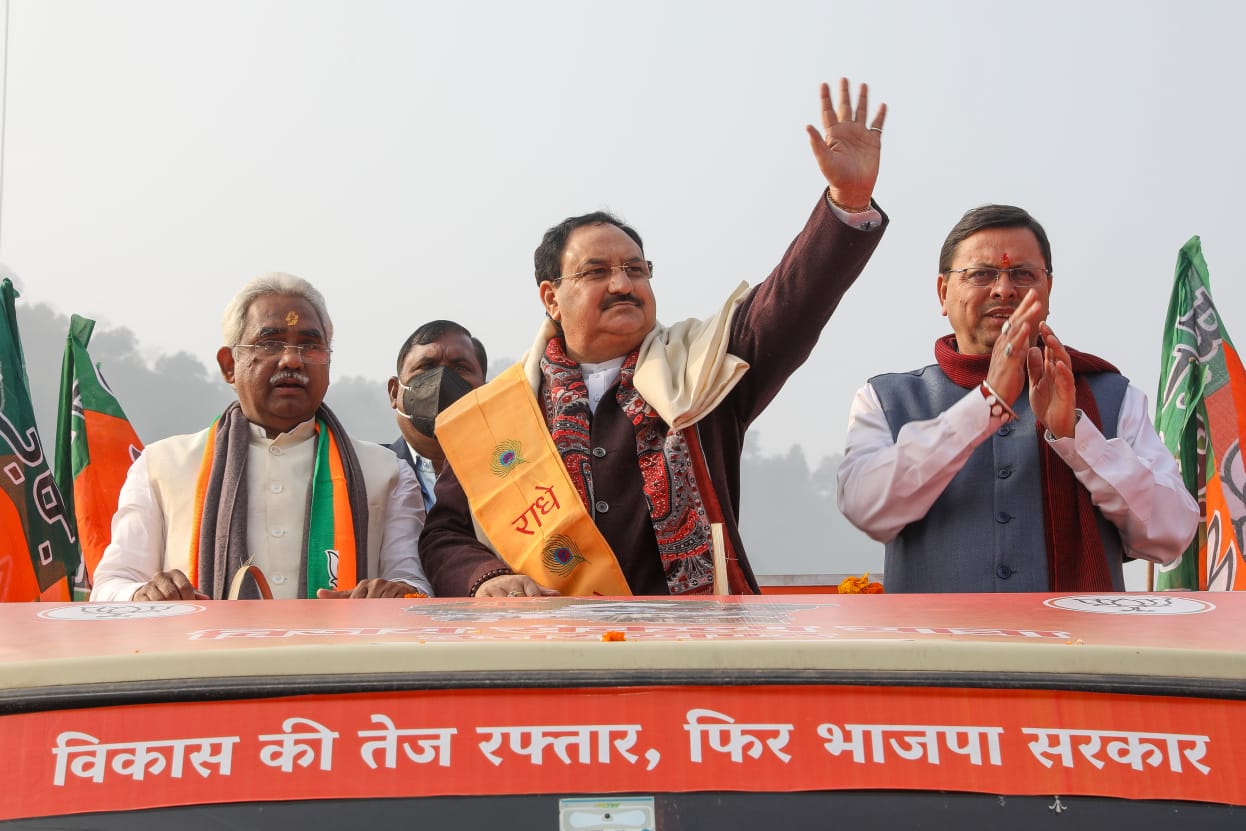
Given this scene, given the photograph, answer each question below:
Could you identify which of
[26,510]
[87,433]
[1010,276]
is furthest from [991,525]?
[87,433]

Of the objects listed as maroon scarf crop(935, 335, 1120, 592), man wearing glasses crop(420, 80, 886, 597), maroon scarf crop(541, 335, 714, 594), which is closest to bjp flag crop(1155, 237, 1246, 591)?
maroon scarf crop(935, 335, 1120, 592)

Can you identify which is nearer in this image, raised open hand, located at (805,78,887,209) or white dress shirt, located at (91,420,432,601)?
raised open hand, located at (805,78,887,209)

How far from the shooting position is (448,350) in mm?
5652

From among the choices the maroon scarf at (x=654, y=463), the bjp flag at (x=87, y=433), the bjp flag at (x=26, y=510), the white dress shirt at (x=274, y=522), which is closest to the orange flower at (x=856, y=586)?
the maroon scarf at (x=654, y=463)

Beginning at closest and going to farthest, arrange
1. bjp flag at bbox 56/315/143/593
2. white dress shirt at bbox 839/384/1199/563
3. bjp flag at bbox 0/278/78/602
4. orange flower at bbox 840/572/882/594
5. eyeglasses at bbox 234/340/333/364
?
white dress shirt at bbox 839/384/1199/563, orange flower at bbox 840/572/882/594, eyeglasses at bbox 234/340/333/364, bjp flag at bbox 0/278/78/602, bjp flag at bbox 56/315/143/593

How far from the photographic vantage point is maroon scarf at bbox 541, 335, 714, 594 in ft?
11.6

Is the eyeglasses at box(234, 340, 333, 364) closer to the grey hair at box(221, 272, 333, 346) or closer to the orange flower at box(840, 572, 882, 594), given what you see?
the grey hair at box(221, 272, 333, 346)

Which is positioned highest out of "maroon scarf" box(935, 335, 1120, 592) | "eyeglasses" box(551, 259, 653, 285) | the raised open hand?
the raised open hand

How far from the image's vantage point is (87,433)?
19.8 ft

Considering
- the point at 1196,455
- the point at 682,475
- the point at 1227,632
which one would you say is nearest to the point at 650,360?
the point at 682,475

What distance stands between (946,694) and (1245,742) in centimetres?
29

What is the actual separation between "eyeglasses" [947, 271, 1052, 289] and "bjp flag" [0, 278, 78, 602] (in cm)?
354

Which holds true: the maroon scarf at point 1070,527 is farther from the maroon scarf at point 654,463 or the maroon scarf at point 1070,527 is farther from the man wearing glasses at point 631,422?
the maroon scarf at point 654,463

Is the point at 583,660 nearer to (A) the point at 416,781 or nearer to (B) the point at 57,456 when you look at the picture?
(A) the point at 416,781
